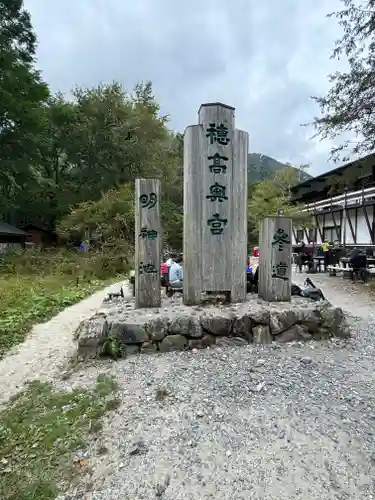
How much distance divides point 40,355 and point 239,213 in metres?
4.02

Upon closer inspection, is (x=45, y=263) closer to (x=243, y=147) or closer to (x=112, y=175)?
(x=112, y=175)

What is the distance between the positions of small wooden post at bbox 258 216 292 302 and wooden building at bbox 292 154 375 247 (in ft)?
25.9

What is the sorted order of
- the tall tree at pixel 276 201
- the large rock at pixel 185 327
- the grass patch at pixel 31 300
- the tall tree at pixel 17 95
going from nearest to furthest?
1. the large rock at pixel 185 327
2. the grass patch at pixel 31 300
3. the tall tree at pixel 17 95
4. the tall tree at pixel 276 201

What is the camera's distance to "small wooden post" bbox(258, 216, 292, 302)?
19.6 feet

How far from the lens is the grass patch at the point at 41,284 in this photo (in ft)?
25.5

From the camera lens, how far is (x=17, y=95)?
765 inches

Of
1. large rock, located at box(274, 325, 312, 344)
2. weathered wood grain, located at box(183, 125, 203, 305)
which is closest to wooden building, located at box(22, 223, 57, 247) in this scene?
weathered wood grain, located at box(183, 125, 203, 305)

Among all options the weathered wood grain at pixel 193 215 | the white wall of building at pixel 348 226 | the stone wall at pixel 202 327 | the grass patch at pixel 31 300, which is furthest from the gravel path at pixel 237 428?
the white wall of building at pixel 348 226

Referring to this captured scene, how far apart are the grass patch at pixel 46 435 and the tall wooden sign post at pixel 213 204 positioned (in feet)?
A: 7.68

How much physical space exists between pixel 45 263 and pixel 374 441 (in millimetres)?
16948

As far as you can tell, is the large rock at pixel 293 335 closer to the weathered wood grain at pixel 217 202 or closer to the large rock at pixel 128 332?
the weathered wood grain at pixel 217 202

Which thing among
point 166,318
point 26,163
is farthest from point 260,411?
point 26,163

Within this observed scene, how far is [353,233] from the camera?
19.2 metres

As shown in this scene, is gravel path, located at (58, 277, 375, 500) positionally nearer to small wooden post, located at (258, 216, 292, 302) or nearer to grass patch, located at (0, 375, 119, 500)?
grass patch, located at (0, 375, 119, 500)
